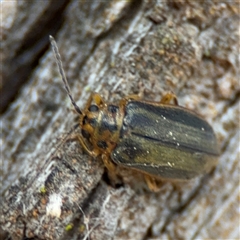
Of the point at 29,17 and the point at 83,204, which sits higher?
the point at 29,17

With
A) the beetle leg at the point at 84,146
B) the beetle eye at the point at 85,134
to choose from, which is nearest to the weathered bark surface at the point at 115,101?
the beetle leg at the point at 84,146

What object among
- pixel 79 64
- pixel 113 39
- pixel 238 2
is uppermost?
pixel 238 2

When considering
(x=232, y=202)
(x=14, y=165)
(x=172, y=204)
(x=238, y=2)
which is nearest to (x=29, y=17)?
(x=14, y=165)

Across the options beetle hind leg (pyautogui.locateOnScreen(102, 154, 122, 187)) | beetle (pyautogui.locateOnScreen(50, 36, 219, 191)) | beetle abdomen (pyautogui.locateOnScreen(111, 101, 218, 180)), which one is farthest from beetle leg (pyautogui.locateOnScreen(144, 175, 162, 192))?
beetle hind leg (pyautogui.locateOnScreen(102, 154, 122, 187))

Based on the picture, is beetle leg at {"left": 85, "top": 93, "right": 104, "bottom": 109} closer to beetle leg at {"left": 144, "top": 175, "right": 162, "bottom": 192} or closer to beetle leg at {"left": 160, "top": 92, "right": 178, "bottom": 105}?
beetle leg at {"left": 160, "top": 92, "right": 178, "bottom": 105}

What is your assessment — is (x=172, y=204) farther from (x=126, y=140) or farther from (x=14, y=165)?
(x=14, y=165)

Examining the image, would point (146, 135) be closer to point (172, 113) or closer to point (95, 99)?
point (172, 113)

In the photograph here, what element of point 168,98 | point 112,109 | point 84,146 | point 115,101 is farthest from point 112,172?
point 168,98

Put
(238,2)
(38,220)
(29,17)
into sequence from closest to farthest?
(38,220), (29,17), (238,2)
